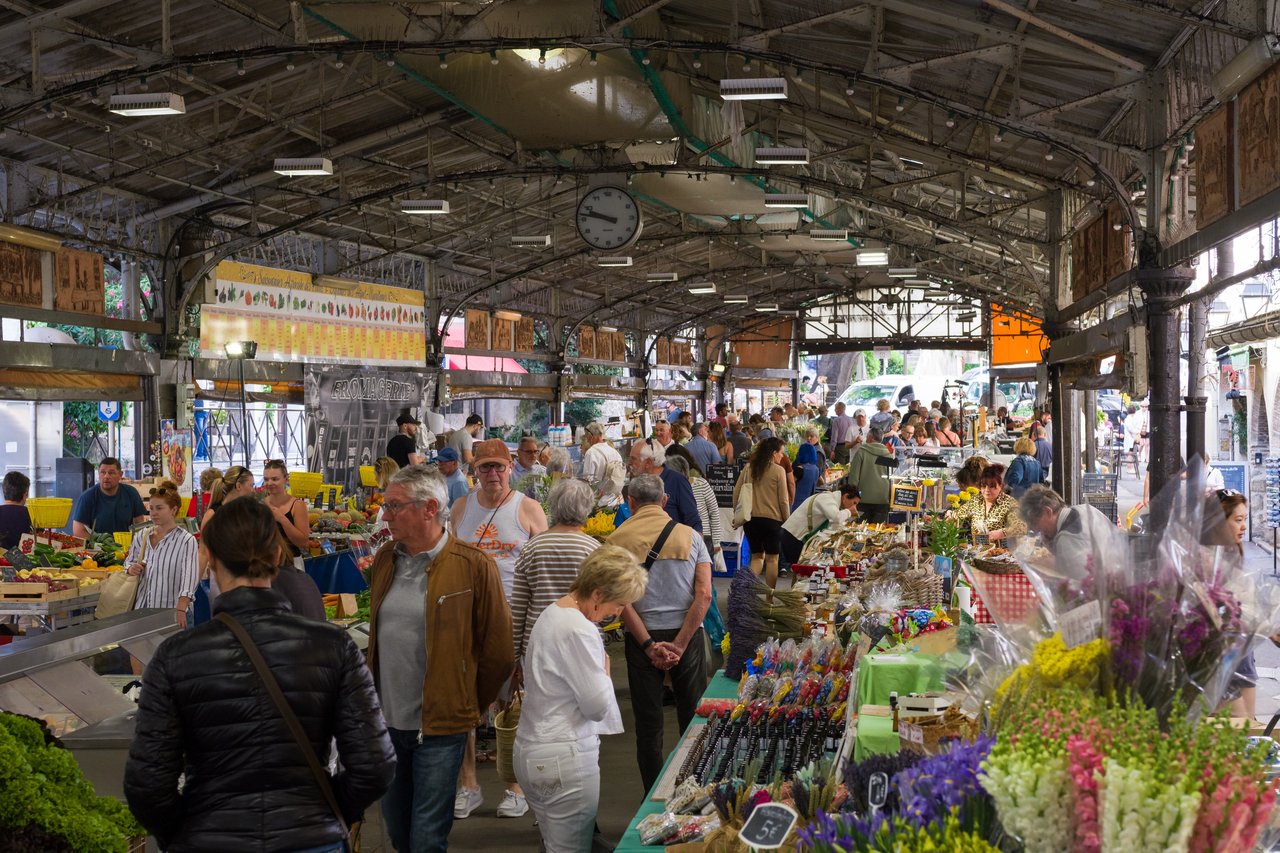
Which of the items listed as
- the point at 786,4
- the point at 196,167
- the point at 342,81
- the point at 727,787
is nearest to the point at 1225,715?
the point at 727,787

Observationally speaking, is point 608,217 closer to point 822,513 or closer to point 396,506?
point 822,513

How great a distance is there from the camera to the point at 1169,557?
7.69 ft

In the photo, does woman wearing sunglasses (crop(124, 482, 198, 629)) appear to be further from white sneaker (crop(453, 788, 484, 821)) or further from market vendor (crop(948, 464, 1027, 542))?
market vendor (crop(948, 464, 1027, 542))

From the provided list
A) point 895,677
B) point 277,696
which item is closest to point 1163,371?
point 895,677

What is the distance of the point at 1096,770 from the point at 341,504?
10725 mm

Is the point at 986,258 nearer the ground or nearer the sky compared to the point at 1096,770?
nearer the sky

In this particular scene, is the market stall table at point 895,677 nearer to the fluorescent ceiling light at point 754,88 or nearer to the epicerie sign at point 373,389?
the fluorescent ceiling light at point 754,88

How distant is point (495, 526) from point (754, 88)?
3998mm

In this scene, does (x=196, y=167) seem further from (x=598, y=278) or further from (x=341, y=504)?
(x=598, y=278)

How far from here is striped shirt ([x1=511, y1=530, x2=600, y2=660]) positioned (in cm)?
479

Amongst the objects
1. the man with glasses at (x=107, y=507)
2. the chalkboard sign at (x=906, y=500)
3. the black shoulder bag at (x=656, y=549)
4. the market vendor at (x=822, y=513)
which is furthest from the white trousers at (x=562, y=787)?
the man with glasses at (x=107, y=507)

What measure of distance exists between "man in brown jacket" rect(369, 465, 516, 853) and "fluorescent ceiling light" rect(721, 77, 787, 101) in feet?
16.3

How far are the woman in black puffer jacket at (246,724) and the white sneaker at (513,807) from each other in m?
2.77

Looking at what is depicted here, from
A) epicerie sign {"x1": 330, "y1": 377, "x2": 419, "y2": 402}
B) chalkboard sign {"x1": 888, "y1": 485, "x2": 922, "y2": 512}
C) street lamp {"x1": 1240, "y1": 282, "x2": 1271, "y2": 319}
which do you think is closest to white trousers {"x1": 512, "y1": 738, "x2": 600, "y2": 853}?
chalkboard sign {"x1": 888, "y1": 485, "x2": 922, "y2": 512}
